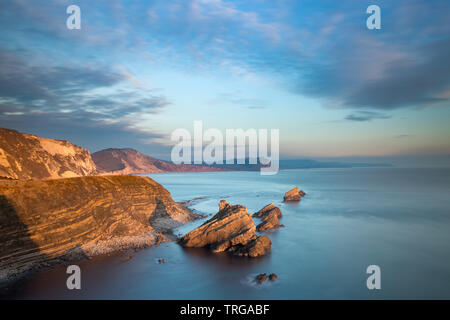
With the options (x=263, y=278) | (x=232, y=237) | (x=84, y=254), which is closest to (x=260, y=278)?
(x=263, y=278)

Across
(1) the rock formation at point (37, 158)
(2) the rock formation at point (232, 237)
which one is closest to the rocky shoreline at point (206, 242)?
(2) the rock formation at point (232, 237)

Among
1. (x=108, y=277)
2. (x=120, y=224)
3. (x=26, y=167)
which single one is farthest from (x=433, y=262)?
(x=26, y=167)

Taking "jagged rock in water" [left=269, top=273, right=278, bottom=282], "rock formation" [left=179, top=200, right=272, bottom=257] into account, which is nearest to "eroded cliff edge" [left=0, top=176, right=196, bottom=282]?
"rock formation" [left=179, top=200, right=272, bottom=257]

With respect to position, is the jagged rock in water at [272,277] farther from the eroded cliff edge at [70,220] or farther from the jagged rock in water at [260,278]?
the eroded cliff edge at [70,220]

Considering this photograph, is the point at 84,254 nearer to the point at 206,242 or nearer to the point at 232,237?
the point at 206,242

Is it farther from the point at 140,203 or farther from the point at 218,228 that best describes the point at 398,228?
the point at 140,203
